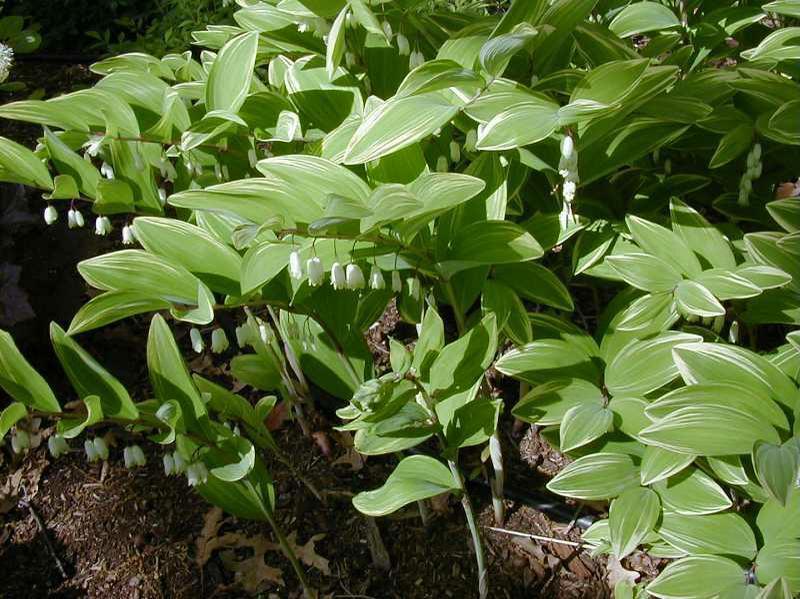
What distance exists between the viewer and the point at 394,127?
1.32 meters

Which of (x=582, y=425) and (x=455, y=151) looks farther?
(x=455, y=151)

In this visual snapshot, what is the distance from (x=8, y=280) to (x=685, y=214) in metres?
1.99

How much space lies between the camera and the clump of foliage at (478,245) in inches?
52.4

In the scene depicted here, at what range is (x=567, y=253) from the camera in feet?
6.40

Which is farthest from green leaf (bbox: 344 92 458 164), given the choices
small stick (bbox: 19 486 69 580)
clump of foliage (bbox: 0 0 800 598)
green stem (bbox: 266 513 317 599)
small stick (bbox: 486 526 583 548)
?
small stick (bbox: 19 486 69 580)

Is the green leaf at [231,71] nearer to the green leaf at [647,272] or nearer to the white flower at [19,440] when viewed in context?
the white flower at [19,440]

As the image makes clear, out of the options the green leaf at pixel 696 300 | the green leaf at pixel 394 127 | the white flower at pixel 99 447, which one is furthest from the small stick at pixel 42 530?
the green leaf at pixel 696 300

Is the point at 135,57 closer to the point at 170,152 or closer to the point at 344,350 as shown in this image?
the point at 170,152

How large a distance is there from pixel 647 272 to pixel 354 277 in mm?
616

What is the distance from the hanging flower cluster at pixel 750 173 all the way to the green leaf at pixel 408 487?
977mm

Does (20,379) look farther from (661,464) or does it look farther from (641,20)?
(641,20)

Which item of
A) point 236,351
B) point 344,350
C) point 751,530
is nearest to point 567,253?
point 344,350

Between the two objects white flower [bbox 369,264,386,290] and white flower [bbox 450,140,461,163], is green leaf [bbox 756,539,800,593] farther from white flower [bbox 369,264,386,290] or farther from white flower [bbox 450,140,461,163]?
white flower [bbox 450,140,461,163]

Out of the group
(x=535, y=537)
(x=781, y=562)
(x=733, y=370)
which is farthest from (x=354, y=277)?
(x=535, y=537)
